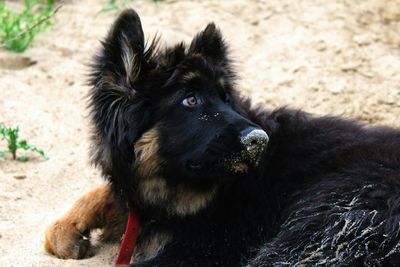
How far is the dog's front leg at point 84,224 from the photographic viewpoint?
18.1 feet

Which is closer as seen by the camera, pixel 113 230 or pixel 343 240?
pixel 343 240

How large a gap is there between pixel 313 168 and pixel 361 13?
168 inches

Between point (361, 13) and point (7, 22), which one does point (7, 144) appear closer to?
point (7, 22)

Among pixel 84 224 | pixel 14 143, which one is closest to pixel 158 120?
pixel 84 224

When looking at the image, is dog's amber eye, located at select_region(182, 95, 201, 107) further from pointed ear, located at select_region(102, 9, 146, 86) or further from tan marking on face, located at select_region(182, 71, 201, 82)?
pointed ear, located at select_region(102, 9, 146, 86)

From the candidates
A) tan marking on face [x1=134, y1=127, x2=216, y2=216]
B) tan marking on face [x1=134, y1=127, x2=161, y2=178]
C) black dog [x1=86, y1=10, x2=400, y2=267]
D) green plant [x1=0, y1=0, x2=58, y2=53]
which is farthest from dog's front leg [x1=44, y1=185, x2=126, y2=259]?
green plant [x1=0, y1=0, x2=58, y2=53]

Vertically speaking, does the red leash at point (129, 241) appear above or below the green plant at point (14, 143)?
above

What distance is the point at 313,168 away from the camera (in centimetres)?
Result: 530

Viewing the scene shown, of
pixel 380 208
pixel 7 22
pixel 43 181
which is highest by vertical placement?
pixel 380 208

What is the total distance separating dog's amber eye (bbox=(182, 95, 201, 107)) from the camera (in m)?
5.04

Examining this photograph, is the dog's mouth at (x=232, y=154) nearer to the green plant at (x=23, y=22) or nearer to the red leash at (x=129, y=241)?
the red leash at (x=129, y=241)

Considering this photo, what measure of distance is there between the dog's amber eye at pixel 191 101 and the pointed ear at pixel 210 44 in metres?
0.43

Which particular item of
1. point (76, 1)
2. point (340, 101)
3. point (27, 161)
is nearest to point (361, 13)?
point (340, 101)

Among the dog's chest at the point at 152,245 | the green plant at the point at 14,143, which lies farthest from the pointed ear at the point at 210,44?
the green plant at the point at 14,143
